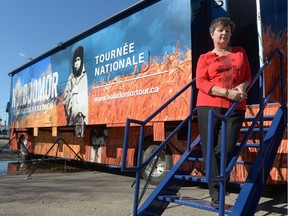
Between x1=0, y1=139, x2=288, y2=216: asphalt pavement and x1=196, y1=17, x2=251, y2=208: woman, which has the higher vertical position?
x1=196, y1=17, x2=251, y2=208: woman

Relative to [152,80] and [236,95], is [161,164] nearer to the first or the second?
[152,80]

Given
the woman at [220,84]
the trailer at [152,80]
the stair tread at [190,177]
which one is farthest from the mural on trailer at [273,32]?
the stair tread at [190,177]

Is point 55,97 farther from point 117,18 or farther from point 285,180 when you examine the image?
point 285,180

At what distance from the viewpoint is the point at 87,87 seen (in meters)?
8.86

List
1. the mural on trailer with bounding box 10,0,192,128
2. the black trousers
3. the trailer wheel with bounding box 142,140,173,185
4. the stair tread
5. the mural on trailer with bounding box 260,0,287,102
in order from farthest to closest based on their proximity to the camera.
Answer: the trailer wheel with bounding box 142,140,173,185 → the mural on trailer with bounding box 10,0,192,128 → the mural on trailer with bounding box 260,0,287,102 → the stair tread → the black trousers

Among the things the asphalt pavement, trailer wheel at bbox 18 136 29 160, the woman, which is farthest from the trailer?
trailer wheel at bbox 18 136 29 160

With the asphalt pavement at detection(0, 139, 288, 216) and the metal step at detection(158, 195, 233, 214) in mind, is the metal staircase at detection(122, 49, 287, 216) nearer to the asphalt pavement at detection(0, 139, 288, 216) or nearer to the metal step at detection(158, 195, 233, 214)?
the metal step at detection(158, 195, 233, 214)

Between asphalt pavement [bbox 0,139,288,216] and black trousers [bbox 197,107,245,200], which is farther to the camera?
asphalt pavement [bbox 0,139,288,216]

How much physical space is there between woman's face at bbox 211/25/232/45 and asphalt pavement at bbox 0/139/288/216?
2.52 metres

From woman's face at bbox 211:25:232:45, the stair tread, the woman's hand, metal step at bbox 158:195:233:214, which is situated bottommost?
metal step at bbox 158:195:233:214

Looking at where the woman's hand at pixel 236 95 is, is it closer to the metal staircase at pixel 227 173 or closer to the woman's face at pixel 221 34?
the metal staircase at pixel 227 173

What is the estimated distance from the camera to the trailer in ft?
16.0

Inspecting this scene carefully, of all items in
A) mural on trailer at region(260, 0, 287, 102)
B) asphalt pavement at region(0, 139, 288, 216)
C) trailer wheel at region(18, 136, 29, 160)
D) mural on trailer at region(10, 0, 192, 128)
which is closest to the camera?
mural on trailer at region(260, 0, 287, 102)

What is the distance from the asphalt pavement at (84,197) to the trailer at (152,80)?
55cm
